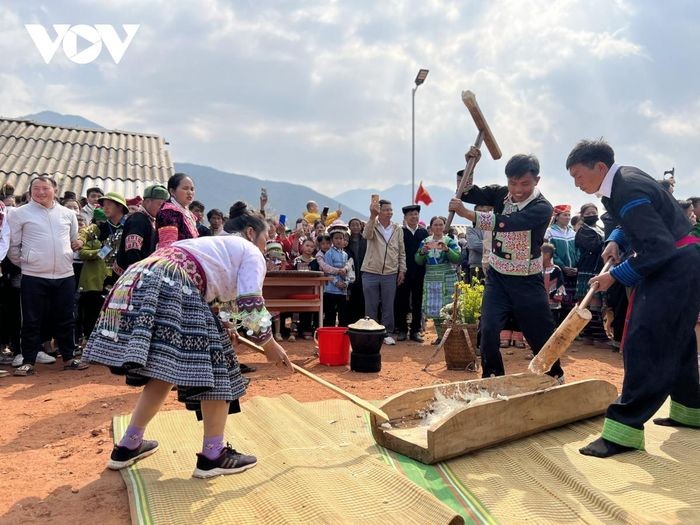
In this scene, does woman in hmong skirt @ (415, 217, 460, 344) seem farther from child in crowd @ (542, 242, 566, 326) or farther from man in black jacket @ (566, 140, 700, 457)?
man in black jacket @ (566, 140, 700, 457)

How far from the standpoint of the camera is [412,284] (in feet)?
27.8

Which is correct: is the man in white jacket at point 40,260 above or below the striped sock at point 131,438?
above

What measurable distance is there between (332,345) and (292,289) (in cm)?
154

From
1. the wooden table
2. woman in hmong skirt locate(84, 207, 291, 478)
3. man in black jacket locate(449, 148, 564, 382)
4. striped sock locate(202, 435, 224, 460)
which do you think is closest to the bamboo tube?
man in black jacket locate(449, 148, 564, 382)

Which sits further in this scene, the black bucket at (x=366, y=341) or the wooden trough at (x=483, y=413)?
the black bucket at (x=366, y=341)

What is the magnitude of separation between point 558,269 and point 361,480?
21.2ft

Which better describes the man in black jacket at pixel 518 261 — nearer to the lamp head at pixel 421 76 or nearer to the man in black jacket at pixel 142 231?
the man in black jacket at pixel 142 231

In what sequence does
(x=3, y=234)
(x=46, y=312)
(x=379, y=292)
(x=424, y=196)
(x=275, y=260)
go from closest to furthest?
(x=3, y=234) < (x=46, y=312) < (x=379, y=292) < (x=275, y=260) < (x=424, y=196)

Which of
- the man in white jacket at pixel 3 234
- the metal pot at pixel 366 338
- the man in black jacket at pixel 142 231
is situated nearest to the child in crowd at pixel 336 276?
the metal pot at pixel 366 338

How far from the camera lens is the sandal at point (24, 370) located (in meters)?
5.62

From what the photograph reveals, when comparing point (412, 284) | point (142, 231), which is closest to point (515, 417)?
point (142, 231)

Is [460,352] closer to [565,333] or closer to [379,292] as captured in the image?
[379,292]

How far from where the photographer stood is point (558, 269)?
8227mm

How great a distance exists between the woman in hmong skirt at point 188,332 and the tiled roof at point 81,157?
8713mm
